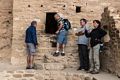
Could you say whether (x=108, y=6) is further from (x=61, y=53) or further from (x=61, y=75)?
(x=61, y=75)

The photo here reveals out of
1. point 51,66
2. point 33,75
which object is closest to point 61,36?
point 51,66

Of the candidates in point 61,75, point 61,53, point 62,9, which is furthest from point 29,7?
point 61,75

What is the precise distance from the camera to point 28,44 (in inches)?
511

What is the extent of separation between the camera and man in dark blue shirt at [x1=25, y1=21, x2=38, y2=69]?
12836 mm

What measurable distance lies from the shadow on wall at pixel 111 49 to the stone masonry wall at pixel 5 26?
3770 millimetres

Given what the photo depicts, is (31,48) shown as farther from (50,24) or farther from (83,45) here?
(83,45)

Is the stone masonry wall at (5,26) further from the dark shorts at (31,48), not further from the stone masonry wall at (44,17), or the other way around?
the dark shorts at (31,48)

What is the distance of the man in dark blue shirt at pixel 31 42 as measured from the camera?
12.8 meters

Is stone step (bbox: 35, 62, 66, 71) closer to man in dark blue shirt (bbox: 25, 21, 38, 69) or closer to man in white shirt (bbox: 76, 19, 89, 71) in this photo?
man in dark blue shirt (bbox: 25, 21, 38, 69)

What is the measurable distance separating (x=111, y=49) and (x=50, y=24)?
2944mm

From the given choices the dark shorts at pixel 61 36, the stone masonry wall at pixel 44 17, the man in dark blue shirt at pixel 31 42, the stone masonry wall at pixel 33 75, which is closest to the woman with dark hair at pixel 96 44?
the stone masonry wall at pixel 33 75

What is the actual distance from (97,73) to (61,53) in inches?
72.6

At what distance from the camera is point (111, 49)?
11906 mm

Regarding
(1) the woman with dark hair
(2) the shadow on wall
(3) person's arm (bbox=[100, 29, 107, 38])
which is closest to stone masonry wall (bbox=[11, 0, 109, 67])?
(2) the shadow on wall
